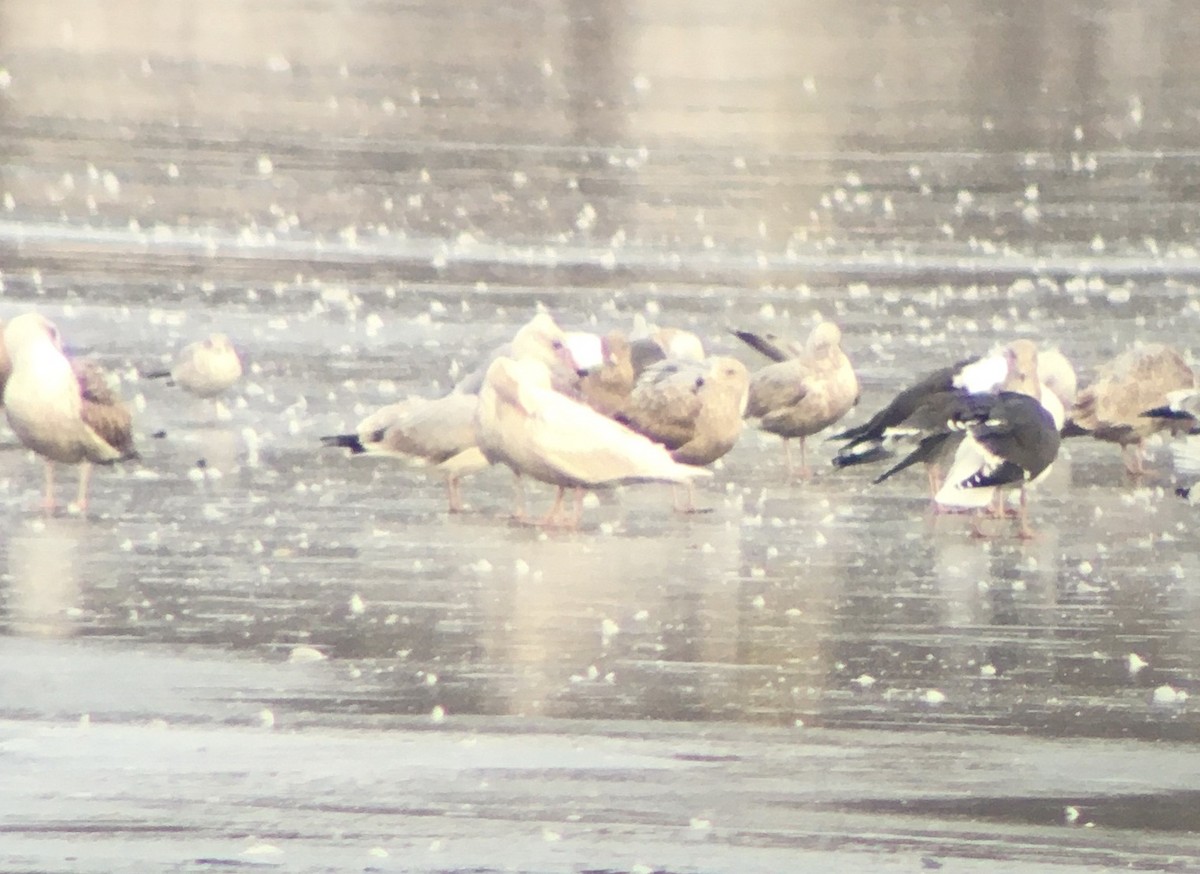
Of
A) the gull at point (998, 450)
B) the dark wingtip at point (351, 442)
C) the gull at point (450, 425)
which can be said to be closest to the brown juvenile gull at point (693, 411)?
the gull at point (450, 425)

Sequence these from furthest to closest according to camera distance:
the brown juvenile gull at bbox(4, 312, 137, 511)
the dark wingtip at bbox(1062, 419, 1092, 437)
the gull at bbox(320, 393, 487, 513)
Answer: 1. the dark wingtip at bbox(1062, 419, 1092, 437)
2. the gull at bbox(320, 393, 487, 513)
3. the brown juvenile gull at bbox(4, 312, 137, 511)

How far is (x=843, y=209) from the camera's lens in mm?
12047

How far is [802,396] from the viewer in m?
7.56

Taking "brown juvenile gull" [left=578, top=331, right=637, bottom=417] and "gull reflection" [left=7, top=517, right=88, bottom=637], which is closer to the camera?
"gull reflection" [left=7, top=517, right=88, bottom=637]

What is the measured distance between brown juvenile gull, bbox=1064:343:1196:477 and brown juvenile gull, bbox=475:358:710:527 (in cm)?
158

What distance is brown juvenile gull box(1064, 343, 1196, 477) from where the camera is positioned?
297 inches

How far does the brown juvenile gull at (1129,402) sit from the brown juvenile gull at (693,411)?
1214 millimetres

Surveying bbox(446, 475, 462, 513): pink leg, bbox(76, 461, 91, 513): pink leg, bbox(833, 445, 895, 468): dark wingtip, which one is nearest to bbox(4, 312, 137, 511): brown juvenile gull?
bbox(76, 461, 91, 513): pink leg

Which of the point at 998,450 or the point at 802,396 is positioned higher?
the point at 802,396

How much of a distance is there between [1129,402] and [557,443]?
2.07 meters

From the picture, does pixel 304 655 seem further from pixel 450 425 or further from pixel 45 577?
pixel 450 425

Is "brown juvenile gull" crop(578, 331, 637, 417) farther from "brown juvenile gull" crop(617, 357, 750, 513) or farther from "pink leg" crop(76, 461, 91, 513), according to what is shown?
"pink leg" crop(76, 461, 91, 513)

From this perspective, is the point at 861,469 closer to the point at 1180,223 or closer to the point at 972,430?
the point at 972,430

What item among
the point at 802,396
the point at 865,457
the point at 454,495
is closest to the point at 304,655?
the point at 454,495
